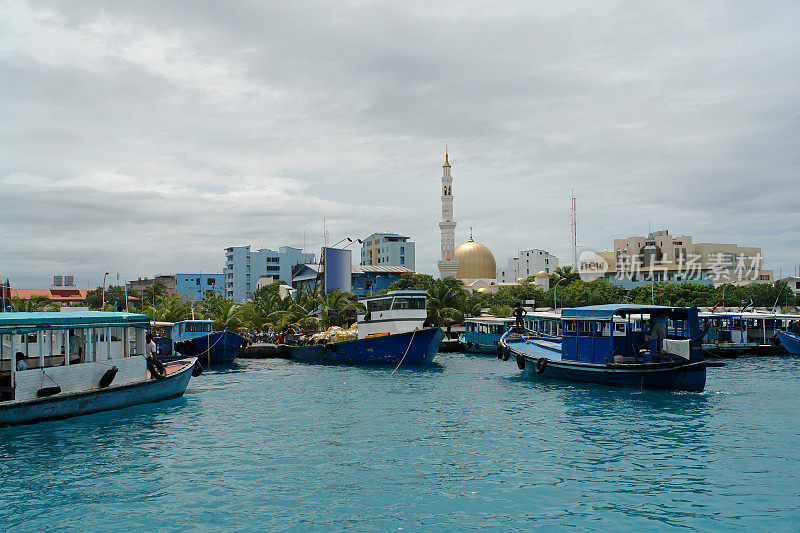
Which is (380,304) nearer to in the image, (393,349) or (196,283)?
(393,349)

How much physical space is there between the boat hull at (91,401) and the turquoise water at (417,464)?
0.42 meters

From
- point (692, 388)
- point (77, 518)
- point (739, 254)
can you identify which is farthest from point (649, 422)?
point (739, 254)

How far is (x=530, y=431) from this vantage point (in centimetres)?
2003

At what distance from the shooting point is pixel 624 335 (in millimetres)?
31078

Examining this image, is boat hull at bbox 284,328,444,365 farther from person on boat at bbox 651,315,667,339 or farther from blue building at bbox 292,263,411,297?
blue building at bbox 292,263,411,297

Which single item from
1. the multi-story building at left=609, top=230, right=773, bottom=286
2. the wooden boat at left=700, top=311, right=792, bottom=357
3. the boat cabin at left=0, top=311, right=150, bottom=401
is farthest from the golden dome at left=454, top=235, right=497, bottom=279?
the boat cabin at left=0, top=311, right=150, bottom=401

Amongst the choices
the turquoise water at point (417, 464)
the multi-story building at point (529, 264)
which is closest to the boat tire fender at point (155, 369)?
the turquoise water at point (417, 464)

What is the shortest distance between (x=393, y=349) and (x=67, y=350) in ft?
79.8

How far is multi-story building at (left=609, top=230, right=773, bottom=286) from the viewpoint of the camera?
373 feet

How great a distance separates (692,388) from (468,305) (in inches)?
1990

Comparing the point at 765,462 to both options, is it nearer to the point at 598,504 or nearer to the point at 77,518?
the point at 598,504

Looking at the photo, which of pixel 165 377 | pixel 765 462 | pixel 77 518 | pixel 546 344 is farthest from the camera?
pixel 546 344

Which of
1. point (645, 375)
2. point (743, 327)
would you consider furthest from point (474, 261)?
point (645, 375)

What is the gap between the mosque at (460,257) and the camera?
4865 inches
